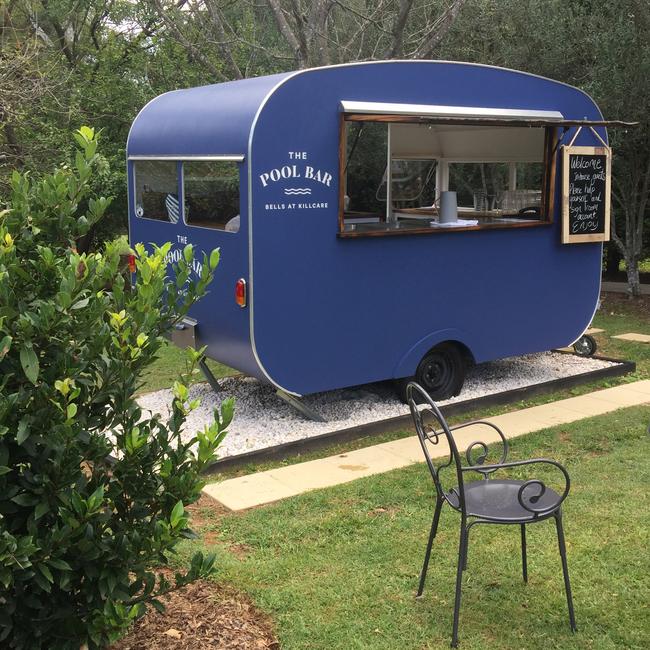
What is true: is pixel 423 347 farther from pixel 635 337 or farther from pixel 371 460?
pixel 635 337

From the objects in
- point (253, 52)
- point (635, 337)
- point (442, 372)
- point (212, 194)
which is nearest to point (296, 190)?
point (212, 194)

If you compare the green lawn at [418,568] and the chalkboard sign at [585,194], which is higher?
the chalkboard sign at [585,194]

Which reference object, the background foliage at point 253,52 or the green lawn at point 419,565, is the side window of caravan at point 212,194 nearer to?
the green lawn at point 419,565

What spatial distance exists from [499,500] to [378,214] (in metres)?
4.11

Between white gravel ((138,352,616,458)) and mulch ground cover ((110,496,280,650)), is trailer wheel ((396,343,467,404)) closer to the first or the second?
white gravel ((138,352,616,458))

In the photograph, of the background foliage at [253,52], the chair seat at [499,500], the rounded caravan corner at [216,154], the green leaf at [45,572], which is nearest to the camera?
the green leaf at [45,572]

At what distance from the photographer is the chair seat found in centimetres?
345

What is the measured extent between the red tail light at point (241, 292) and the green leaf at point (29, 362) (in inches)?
143

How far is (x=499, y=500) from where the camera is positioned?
3.65m

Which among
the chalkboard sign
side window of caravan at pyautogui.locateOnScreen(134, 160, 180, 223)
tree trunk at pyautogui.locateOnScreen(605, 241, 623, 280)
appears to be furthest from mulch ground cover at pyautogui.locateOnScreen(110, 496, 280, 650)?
tree trunk at pyautogui.locateOnScreen(605, 241, 623, 280)

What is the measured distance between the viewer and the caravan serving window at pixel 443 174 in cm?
696

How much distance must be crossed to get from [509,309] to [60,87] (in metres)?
7.55

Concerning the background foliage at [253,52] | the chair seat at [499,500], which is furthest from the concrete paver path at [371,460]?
the background foliage at [253,52]

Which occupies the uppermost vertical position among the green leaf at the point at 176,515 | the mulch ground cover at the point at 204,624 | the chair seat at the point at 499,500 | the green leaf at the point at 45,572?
the green leaf at the point at 176,515
